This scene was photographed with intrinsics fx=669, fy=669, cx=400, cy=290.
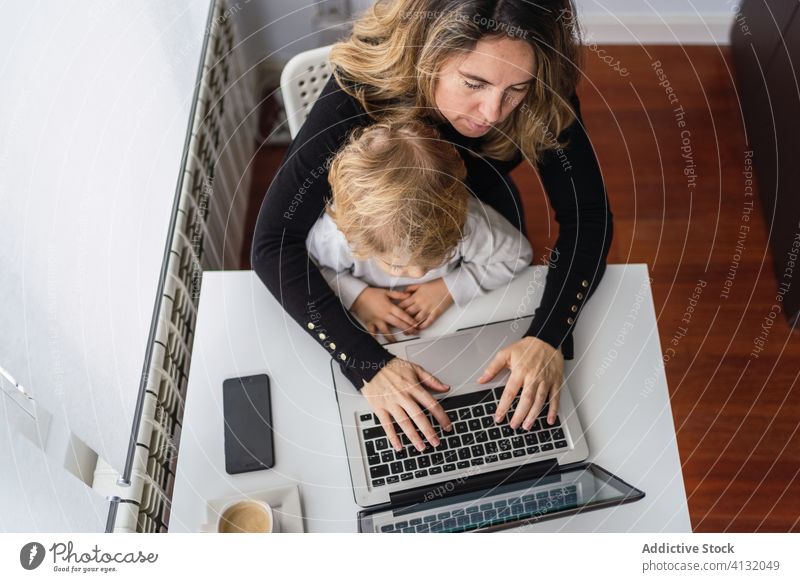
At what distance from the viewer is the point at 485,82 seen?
616 mm

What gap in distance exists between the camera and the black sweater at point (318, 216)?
2.19 feet

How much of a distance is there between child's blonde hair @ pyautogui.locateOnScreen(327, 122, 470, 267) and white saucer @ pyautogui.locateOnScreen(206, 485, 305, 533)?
244mm

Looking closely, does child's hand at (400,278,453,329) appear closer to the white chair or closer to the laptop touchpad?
the laptop touchpad

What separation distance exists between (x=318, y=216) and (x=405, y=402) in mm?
217

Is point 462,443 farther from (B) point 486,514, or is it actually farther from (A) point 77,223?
(A) point 77,223

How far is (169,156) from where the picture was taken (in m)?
0.76

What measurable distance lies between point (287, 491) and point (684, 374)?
2.52 ft

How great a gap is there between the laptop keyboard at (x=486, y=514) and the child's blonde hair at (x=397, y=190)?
0.81ft

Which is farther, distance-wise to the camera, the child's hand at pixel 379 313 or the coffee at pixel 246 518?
the child's hand at pixel 379 313

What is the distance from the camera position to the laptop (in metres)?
0.59

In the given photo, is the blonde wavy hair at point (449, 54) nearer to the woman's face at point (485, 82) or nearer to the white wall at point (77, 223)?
the woman's face at point (485, 82)

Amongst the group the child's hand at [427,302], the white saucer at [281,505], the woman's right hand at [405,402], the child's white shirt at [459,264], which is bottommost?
the white saucer at [281,505]

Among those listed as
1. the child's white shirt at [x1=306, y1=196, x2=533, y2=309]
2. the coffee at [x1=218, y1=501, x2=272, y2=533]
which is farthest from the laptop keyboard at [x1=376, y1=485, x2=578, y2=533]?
the child's white shirt at [x1=306, y1=196, x2=533, y2=309]

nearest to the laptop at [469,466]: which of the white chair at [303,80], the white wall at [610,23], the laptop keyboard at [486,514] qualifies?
the laptop keyboard at [486,514]
